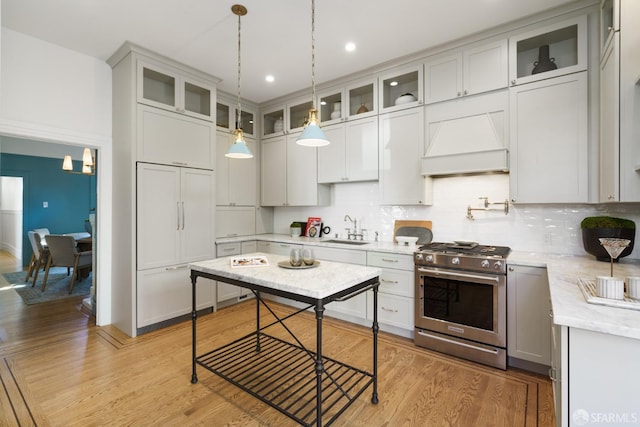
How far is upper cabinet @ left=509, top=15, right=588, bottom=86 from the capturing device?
2.51 meters

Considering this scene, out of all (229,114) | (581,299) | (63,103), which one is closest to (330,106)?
(229,114)

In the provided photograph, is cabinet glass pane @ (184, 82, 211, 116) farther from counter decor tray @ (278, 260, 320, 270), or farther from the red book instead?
counter decor tray @ (278, 260, 320, 270)

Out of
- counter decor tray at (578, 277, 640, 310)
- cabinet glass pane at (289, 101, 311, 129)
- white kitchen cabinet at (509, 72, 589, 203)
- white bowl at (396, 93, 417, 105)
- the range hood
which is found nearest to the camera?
counter decor tray at (578, 277, 640, 310)

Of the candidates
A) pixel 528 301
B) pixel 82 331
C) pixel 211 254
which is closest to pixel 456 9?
pixel 528 301

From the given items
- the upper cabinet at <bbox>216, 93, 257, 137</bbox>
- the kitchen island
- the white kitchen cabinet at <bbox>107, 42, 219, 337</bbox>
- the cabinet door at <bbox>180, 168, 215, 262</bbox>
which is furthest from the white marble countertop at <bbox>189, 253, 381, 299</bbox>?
the upper cabinet at <bbox>216, 93, 257, 137</bbox>

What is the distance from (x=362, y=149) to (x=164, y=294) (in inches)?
115

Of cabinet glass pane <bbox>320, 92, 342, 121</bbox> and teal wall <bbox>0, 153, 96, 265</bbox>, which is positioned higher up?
cabinet glass pane <bbox>320, 92, 342, 121</bbox>

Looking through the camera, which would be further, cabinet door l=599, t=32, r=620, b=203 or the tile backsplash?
the tile backsplash

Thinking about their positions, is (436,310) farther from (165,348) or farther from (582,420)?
(165,348)

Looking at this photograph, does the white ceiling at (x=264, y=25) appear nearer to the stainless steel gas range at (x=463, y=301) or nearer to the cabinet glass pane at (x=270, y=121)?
the cabinet glass pane at (x=270, y=121)

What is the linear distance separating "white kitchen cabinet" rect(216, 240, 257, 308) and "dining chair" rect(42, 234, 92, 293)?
2.49m

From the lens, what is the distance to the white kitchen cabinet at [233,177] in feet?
14.2

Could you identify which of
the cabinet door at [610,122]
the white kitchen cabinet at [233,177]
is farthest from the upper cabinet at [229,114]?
the cabinet door at [610,122]
